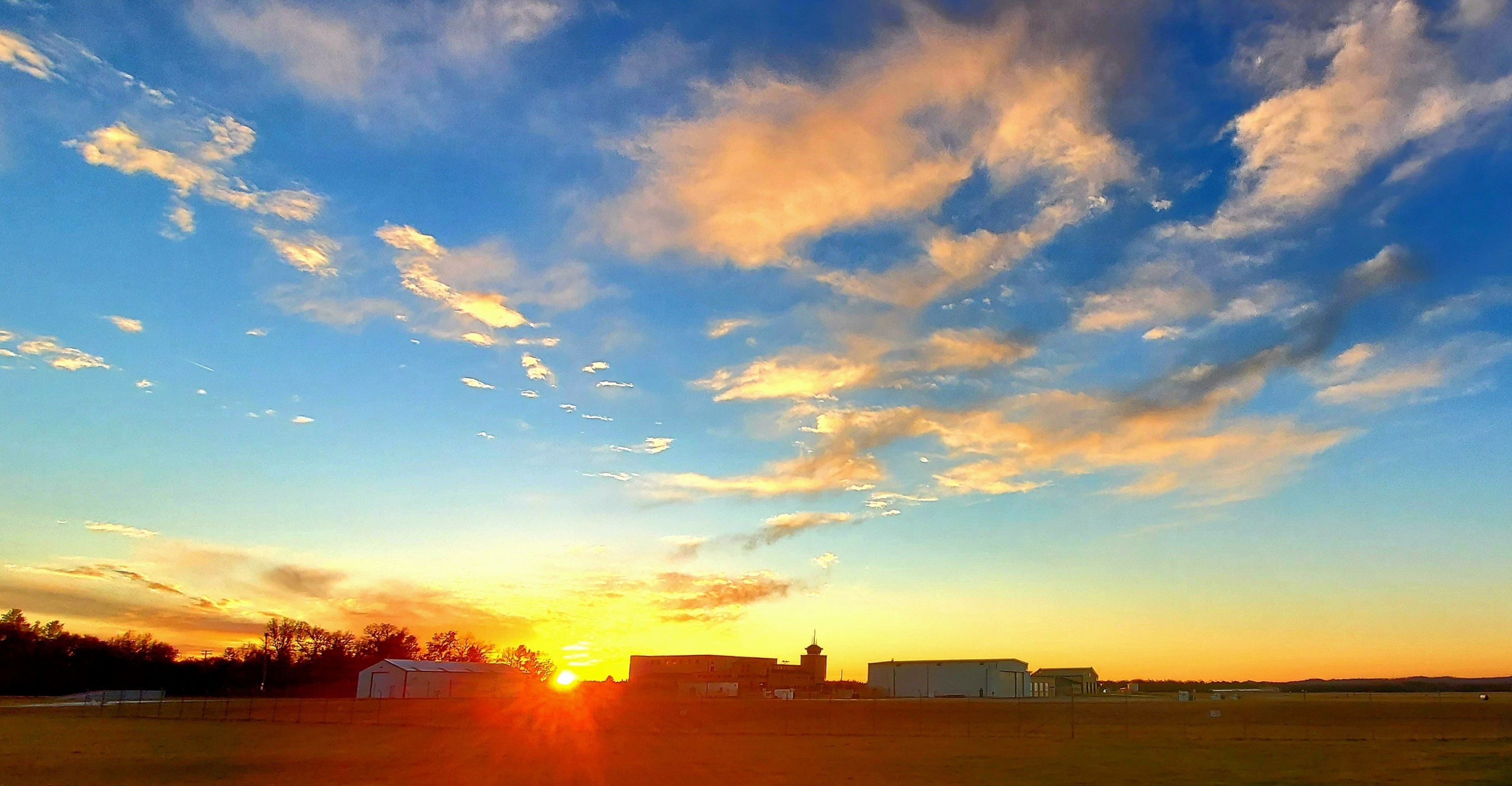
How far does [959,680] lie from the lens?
11406 cm

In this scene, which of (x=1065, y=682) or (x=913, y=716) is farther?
(x=1065, y=682)

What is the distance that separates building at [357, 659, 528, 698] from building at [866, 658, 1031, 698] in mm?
47928

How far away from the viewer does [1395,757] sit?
132 feet

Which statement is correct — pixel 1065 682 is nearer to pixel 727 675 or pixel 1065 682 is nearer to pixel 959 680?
pixel 959 680

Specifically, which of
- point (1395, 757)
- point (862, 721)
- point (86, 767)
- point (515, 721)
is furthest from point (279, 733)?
point (1395, 757)

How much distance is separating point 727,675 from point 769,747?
8655cm

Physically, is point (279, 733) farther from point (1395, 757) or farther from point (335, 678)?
point (335, 678)

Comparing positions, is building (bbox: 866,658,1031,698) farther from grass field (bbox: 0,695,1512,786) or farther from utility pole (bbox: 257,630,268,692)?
utility pole (bbox: 257,630,268,692)

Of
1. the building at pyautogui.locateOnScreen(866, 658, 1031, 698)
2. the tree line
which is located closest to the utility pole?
the tree line

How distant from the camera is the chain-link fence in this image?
61.1m

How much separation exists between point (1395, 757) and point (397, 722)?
6140cm

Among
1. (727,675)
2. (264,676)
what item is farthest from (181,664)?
(727,675)

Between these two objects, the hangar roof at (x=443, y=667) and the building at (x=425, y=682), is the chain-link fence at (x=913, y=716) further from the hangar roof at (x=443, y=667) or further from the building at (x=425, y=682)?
the hangar roof at (x=443, y=667)

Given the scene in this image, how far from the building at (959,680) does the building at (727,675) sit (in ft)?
38.9
